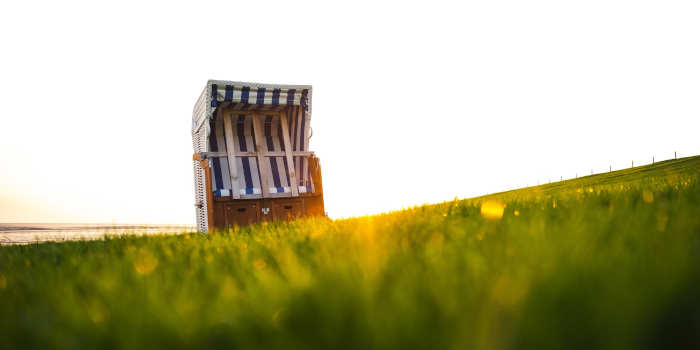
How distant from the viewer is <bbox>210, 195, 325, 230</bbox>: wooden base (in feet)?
26.2

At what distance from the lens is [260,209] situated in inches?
324

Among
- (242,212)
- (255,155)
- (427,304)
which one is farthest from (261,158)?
(427,304)

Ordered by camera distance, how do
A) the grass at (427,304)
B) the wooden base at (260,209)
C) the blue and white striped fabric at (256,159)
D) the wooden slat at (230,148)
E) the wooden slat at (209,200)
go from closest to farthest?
the grass at (427,304) < the wooden slat at (209,200) < the wooden base at (260,209) < the wooden slat at (230,148) < the blue and white striped fabric at (256,159)

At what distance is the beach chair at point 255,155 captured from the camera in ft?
26.4

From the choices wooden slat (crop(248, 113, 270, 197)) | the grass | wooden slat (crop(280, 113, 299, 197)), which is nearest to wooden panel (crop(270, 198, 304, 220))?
wooden slat (crop(280, 113, 299, 197))

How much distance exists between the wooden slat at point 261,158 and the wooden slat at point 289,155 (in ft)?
1.55

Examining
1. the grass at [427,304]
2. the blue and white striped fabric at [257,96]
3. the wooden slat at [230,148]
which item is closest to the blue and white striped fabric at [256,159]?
the wooden slat at [230,148]

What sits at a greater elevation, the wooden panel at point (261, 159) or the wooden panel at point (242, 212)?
the wooden panel at point (261, 159)

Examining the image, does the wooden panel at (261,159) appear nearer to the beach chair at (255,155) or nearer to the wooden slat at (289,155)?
the beach chair at (255,155)

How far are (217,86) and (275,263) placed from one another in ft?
22.4

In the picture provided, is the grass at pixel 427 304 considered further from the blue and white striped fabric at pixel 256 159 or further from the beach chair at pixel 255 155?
the blue and white striped fabric at pixel 256 159

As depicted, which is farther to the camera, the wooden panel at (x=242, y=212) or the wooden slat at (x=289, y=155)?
the wooden slat at (x=289, y=155)

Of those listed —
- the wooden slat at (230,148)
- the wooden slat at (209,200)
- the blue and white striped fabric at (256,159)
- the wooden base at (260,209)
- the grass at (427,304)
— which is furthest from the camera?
the blue and white striped fabric at (256,159)

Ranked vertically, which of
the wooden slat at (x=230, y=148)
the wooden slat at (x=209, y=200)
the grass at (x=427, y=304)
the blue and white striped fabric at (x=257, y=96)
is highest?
the blue and white striped fabric at (x=257, y=96)
